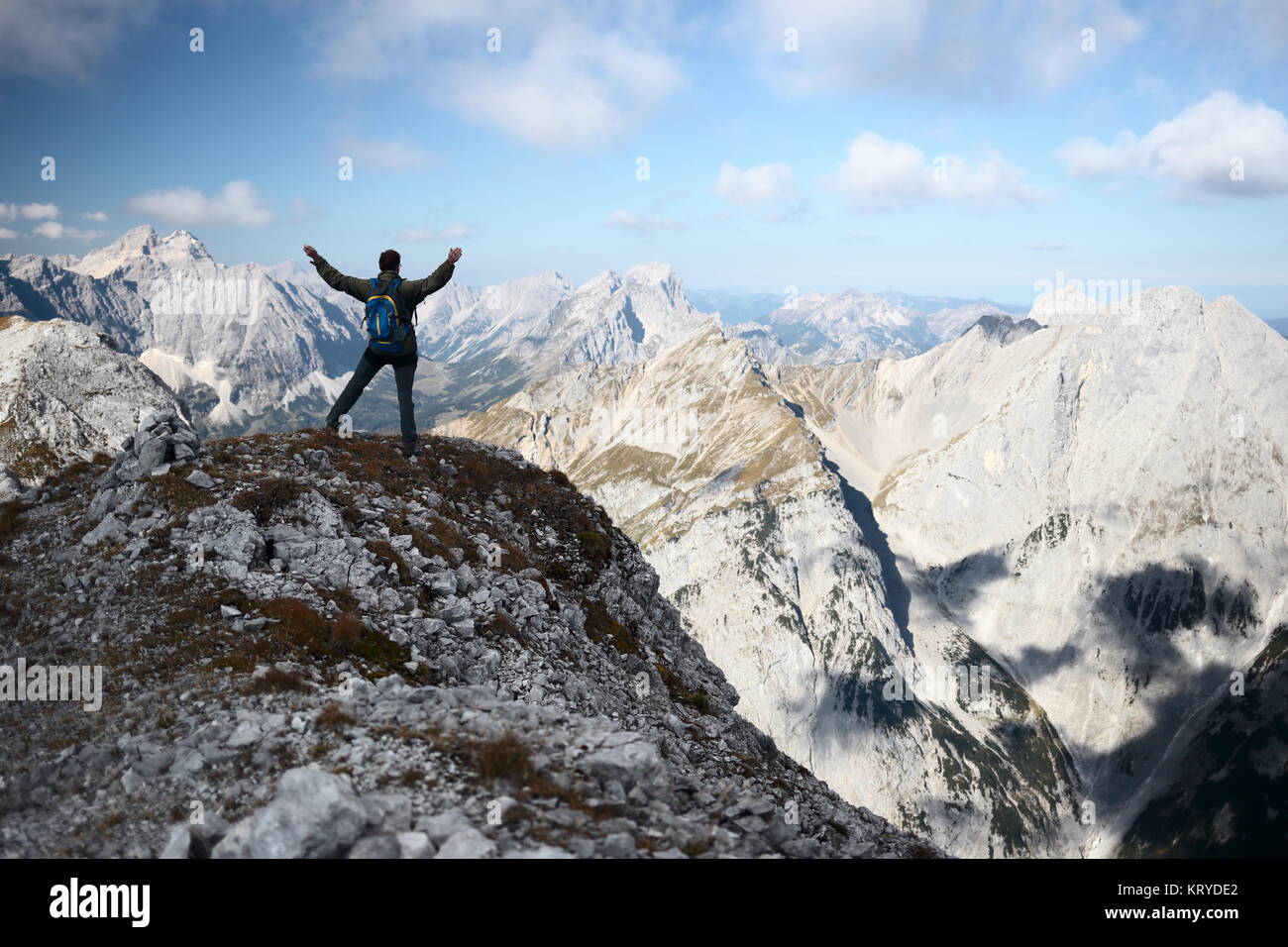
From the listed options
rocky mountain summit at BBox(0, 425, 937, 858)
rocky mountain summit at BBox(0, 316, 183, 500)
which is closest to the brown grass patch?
rocky mountain summit at BBox(0, 425, 937, 858)

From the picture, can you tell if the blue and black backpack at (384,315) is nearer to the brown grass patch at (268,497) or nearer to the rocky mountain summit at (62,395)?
the brown grass patch at (268,497)

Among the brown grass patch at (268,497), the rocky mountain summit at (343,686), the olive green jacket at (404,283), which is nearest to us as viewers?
the rocky mountain summit at (343,686)

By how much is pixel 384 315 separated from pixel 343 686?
1081 centimetres

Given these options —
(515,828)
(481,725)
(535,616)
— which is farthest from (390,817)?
(535,616)

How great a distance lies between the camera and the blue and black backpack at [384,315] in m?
18.1

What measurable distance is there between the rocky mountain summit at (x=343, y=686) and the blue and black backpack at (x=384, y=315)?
541 cm

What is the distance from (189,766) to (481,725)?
14.1ft

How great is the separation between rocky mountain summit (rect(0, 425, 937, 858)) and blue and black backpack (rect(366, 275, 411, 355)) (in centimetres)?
541

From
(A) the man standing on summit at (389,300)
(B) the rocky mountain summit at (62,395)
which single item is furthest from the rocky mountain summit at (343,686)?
(B) the rocky mountain summit at (62,395)

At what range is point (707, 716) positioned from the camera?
22719 mm

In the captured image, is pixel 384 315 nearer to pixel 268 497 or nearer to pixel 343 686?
pixel 268 497

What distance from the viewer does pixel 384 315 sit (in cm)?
1816

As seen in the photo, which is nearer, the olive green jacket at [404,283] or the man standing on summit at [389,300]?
the man standing on summit at [389,300]
